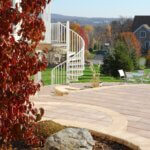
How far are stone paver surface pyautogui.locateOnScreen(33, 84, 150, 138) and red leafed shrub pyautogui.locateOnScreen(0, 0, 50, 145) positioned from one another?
3.12m

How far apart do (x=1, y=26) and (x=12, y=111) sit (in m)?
0.98

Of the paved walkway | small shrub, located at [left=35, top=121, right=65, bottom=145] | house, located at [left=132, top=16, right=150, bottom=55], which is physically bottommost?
the paved walkway

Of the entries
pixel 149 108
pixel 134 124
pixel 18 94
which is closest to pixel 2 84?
pixel 18 94

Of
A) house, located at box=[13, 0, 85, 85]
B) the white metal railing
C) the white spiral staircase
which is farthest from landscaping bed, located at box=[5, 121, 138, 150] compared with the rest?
the white metal railing

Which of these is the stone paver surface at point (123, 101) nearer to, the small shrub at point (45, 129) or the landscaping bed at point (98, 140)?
the landscaping bed at point (98, 140)

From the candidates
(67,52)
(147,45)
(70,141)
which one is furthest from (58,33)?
(147,45)

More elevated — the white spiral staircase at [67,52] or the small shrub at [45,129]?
the white spiral staircase at [67,52]

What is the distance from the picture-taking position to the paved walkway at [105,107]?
7.85m

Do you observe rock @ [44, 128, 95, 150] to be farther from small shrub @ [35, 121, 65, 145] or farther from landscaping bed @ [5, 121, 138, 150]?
small shrub @ [35, 121, 65, 145]

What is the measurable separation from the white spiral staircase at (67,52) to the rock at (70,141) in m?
11.6

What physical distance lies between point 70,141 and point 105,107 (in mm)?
4916

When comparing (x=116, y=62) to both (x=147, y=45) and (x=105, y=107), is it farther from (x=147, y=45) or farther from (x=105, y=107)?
(x=147, y=45)

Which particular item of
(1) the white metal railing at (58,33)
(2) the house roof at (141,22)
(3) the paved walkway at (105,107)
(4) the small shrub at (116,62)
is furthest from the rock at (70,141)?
(2) the house roof at (141,22)

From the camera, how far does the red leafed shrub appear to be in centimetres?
412
